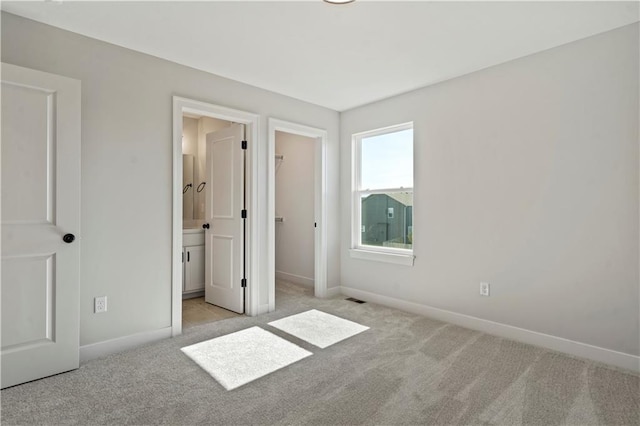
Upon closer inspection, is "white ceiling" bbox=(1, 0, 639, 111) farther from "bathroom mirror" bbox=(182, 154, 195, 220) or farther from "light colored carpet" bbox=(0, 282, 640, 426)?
"light colored carpet" bbox=(0, 282, 640, 426)

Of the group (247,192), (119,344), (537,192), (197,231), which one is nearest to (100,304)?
(119,344)

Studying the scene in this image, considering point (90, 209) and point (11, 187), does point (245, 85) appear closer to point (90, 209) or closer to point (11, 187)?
point (90, 209)

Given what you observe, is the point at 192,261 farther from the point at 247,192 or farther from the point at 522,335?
the point at 522,335

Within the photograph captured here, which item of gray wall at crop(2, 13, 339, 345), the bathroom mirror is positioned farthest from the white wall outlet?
the bathroom mirror

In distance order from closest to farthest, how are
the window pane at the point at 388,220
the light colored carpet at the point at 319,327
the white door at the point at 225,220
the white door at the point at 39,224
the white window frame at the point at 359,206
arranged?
the white door at the point at 39,224, the light colored carpet at the point at 319,327, the white door at the point at 225,220, the window pane at the point at 388,220, the white window frame at the point at 359,206

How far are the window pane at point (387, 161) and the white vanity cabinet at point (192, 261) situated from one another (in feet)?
7.32

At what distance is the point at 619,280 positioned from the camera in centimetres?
254

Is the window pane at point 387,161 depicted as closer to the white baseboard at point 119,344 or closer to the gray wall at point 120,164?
the gray wall at point 120,164

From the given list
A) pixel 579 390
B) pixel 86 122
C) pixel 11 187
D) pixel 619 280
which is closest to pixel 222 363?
pixel 11 187

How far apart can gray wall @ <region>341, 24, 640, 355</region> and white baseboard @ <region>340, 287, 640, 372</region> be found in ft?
0.17

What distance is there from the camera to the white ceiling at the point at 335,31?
2.28 meters

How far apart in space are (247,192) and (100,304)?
1.68 m

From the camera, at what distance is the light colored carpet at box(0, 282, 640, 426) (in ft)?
6.24

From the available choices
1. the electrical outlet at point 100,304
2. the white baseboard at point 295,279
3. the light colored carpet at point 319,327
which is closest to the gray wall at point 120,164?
the electrical outlet at point 100,304
